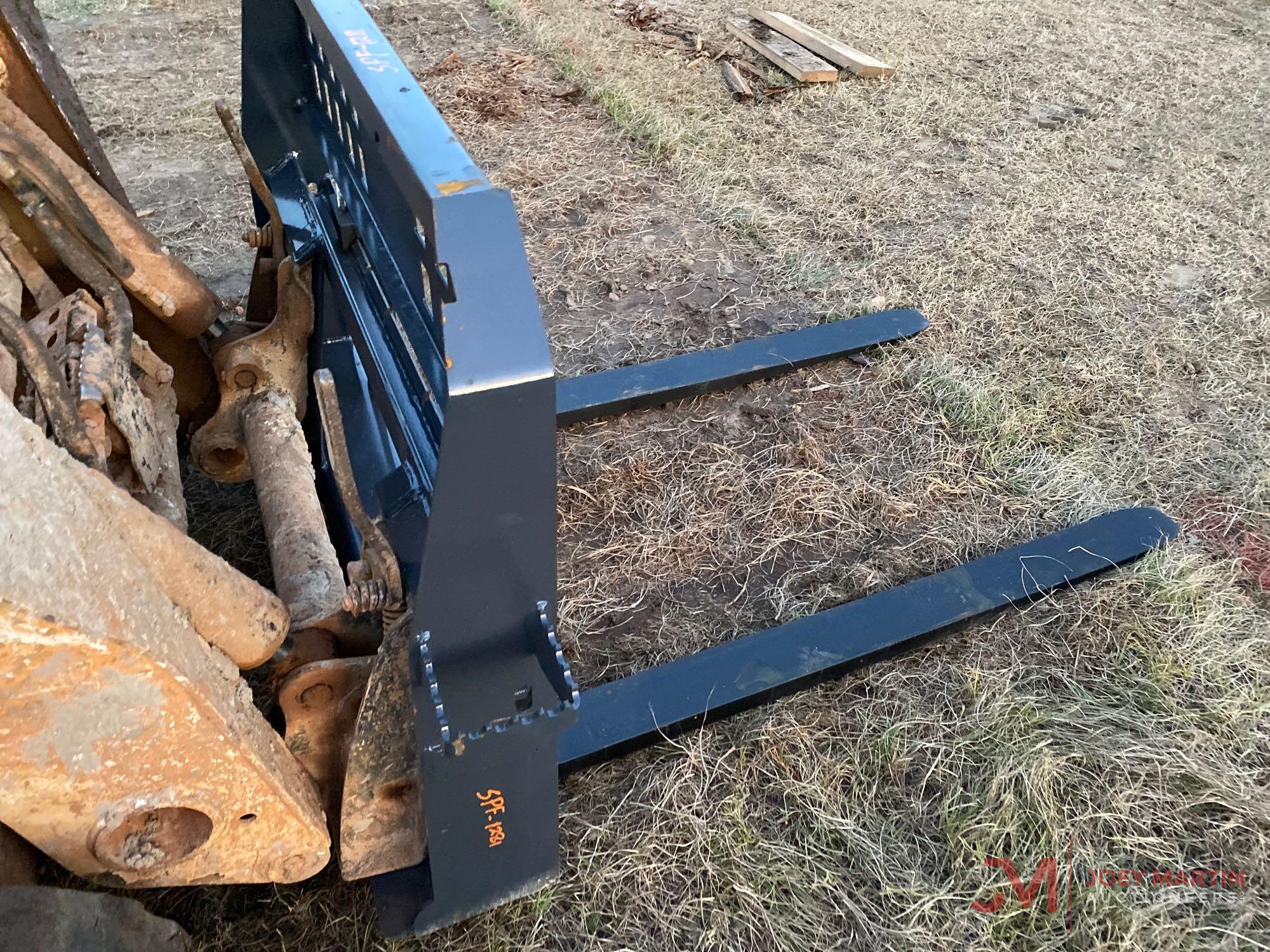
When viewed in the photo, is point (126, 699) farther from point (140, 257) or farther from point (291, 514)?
point (140, 257)

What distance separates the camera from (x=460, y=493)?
3.53 ft

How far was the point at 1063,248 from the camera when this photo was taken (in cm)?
434

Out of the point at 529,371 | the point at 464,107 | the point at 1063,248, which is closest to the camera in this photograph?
the point at 529,371

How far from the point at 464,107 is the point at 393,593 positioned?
196 inches

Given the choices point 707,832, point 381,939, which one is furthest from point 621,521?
point 381,939

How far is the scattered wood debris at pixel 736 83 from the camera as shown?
578cm

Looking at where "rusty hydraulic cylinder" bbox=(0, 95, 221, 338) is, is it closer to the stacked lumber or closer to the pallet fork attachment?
the pallet fork attachment

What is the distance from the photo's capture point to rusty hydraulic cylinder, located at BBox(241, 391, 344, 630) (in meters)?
1.50

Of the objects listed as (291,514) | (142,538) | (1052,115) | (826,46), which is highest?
(142,538)

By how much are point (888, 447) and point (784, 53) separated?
4192 millimetres

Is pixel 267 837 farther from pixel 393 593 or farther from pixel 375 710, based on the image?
pixel 393 593

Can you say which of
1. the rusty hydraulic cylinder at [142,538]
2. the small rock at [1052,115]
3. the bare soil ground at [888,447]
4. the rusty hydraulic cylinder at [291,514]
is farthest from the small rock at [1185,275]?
the rusty hydraulic cylinder at [142,538]

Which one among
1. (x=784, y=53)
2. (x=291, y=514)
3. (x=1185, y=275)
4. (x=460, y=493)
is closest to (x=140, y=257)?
(x=291, y=514)

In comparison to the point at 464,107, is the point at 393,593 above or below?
above
